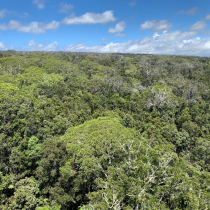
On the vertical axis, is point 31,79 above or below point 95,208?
above

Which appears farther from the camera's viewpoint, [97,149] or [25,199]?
[25,199]

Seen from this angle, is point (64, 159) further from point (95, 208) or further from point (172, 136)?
point (172, 136)

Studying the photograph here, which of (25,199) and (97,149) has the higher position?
(97,149)

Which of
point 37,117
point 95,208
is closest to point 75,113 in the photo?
point 37,117

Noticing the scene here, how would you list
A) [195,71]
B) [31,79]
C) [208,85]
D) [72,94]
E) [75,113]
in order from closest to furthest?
[75,113] → [31,79] → [72,94] → [208,85] → [195,71]

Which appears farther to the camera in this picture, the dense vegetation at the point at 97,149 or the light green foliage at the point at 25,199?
the light green foliage at the point at 25,199

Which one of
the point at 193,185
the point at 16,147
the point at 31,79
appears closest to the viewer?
the point at 193,185

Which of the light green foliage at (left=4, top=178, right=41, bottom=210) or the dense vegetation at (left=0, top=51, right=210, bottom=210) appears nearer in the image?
the dense vegetation at (left=0, top=51, right=210, bottom=210)

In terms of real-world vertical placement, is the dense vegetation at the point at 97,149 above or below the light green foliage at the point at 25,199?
above
